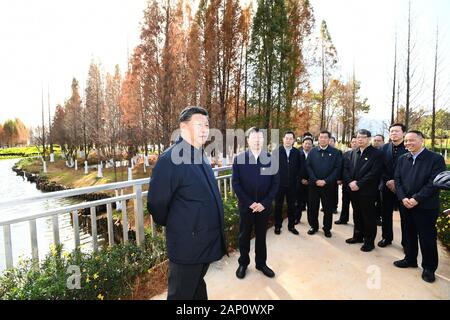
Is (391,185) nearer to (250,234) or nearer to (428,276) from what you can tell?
(428,276)

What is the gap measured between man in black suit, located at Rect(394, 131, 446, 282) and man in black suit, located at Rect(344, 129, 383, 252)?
54 centimetres

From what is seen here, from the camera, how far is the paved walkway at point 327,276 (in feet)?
9.50

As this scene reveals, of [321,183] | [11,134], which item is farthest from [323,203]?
[11,134]

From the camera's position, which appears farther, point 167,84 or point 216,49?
point 216,49

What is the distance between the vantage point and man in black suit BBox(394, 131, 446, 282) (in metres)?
3.16

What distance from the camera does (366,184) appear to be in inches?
162

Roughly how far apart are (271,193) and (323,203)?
6.11 feet

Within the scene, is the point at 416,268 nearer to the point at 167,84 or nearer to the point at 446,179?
the point at 446,179

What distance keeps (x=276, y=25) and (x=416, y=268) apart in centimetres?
1531

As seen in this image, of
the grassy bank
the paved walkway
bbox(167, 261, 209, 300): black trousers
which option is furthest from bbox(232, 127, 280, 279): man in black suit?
bbox(167, 261, 209, 300): black trousers

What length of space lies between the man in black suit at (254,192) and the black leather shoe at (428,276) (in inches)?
A: 72.3

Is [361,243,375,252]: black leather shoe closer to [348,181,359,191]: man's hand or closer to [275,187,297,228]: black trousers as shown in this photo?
[348,181,359,191]: man's hand
